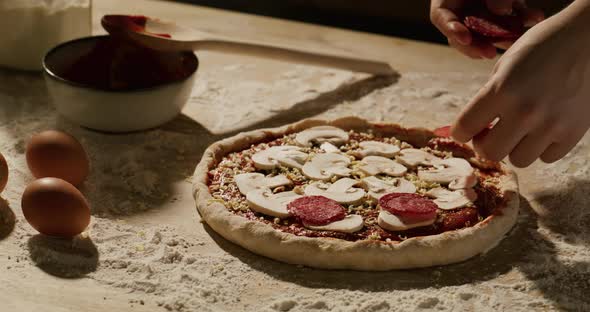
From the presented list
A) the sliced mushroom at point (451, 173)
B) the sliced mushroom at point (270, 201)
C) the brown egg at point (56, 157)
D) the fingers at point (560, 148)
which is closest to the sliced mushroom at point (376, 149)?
the sliced mushroom at point (451, 173)

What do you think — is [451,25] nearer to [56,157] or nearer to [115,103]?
[115,103]

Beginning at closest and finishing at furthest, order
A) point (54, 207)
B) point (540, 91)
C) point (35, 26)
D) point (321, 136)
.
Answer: point (540, 91), point (54, 207), point (321, 136), point (35, 26)

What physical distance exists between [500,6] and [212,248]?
1.43 meters

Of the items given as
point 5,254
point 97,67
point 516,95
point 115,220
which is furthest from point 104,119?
point 516,95

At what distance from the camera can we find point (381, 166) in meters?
2.86

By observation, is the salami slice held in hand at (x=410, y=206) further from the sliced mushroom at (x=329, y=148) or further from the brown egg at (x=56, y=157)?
the brown egg at (x=56, y=157)

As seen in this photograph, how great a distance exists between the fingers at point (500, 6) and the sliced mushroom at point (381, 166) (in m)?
0.70

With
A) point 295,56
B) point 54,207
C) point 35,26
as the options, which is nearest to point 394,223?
point 54,207

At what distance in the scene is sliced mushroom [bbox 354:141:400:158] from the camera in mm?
2965

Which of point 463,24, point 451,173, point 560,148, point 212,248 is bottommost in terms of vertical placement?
point 212,248

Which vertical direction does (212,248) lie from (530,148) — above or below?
below

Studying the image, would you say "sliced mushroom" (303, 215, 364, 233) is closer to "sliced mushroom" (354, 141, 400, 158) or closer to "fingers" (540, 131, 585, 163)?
"sliced mushroom" (354, 141, 400, 158)

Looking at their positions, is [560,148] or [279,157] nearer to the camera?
[560,148]

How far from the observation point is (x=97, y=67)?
3209 mm
